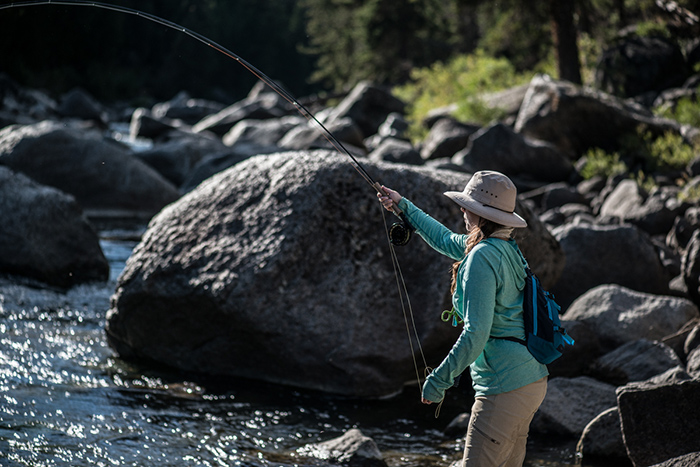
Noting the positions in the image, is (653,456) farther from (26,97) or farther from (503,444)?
(26,97)

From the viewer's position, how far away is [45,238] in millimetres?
8891

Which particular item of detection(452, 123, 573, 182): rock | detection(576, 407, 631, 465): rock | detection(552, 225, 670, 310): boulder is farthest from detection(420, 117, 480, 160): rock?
detection(576, 407, 631, 465): rock

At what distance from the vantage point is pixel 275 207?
20.2 ft

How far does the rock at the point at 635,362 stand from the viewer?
5.87 metres

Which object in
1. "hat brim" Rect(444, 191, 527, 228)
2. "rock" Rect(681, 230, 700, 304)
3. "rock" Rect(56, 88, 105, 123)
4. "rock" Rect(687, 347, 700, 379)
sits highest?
"hat brim" Rect(444, 191, 527, 228)

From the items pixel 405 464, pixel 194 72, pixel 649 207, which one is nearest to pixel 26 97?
pixel 194 72

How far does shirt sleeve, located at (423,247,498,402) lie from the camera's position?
9.92ft

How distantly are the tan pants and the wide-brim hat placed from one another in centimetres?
72

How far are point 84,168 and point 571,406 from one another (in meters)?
11.5

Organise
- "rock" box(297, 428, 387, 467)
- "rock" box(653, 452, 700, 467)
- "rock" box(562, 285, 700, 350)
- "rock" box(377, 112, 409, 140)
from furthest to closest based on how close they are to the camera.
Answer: "rock" box(377, 112, 409, 140), "rock" box(562, 285, 700, 350), "rock" box(297, 428, 387, 467), "rock" box(653, 452, 700, 467)

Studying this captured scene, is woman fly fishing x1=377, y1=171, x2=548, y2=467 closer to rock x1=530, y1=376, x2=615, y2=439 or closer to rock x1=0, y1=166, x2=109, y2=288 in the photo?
rock x1=530, y1=376, x2=615, y2=439

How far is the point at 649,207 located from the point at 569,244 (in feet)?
9.22

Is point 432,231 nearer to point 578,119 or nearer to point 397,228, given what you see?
point 397,228

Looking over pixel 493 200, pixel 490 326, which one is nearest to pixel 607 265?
pixel 493 200
